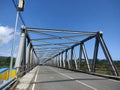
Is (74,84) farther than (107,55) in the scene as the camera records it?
No

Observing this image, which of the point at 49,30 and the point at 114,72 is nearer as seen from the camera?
the point at 114,72

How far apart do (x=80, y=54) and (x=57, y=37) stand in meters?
5.47

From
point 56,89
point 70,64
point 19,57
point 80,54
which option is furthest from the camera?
point 70,64

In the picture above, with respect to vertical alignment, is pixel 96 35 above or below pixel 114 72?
above

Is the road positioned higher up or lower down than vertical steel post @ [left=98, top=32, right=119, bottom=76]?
lower down

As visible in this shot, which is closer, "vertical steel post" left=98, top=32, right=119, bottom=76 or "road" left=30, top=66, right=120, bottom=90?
"road" left=30, top=66, right=120, bottom=90

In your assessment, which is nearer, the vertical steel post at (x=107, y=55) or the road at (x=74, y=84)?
the road at (x=74, y=84)

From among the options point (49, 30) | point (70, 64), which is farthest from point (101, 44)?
point (70, 64)

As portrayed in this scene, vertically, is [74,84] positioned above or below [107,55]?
below

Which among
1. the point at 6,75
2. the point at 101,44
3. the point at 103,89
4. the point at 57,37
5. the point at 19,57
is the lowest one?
the point at 103,89

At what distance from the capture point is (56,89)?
42.5 feet

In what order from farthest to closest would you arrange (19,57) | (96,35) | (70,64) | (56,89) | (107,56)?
(70,64), (96,35), (107,56), (19,57), (56,89)

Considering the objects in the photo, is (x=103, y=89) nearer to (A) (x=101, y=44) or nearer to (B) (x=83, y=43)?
(A) (x=101, y=44)

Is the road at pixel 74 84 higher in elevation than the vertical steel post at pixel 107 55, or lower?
lower
